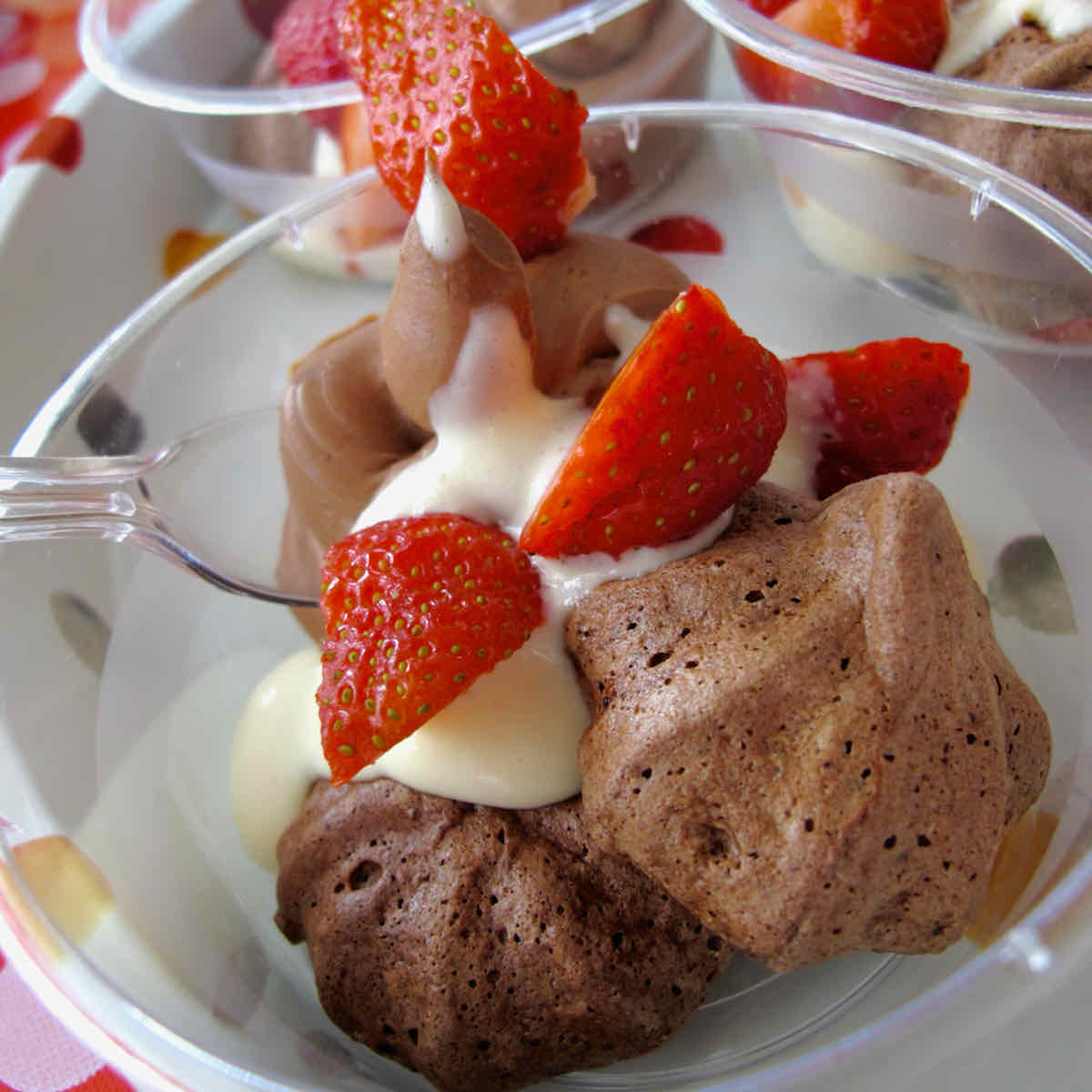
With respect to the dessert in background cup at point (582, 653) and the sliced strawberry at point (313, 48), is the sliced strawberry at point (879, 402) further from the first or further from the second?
the sliced strawberry at point (313, 48)

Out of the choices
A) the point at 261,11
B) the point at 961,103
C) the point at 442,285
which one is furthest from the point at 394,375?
the point at 261,11

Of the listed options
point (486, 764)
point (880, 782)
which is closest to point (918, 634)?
point (880, 782)

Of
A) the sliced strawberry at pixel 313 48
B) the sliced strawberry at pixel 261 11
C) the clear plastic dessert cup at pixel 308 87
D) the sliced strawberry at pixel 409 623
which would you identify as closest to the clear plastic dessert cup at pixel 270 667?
the clear plastic dessert cup at pixel 308 87

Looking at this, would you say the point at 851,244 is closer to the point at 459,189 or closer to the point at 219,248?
the point at 459,189

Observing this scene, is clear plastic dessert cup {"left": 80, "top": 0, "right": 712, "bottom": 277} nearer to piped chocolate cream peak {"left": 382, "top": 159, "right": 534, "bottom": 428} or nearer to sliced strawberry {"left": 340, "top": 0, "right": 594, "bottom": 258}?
sliced strawberry {"left": 340, "top": 0, "right": 594, "bottom": 258}

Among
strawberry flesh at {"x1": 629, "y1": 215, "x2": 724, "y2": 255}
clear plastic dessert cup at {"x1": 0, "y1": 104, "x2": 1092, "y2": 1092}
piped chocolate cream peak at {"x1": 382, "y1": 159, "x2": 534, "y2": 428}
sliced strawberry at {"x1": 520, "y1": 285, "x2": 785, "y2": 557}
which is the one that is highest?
piped chocolate cream peak at {"x1": 382, "y1": 159, "x2": 534, "y2": 428}

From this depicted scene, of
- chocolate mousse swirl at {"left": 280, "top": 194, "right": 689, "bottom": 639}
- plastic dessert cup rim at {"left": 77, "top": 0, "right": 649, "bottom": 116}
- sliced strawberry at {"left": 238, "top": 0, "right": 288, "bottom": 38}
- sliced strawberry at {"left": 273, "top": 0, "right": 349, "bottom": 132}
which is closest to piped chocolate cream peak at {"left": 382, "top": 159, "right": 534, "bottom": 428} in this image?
chocolate mousse swirl at {"left": 280, "top": 194, "right": 689, "bottom": 639}
